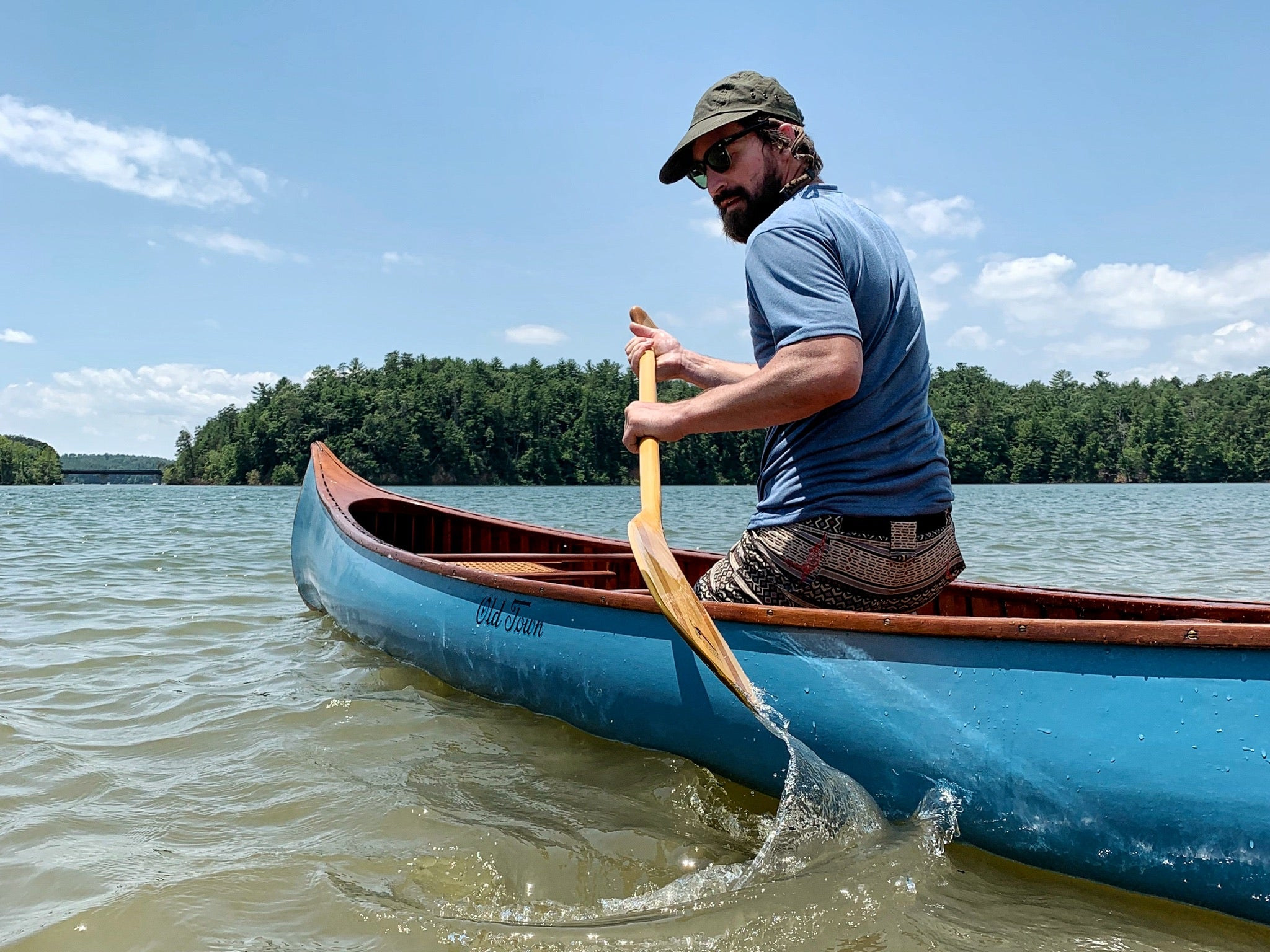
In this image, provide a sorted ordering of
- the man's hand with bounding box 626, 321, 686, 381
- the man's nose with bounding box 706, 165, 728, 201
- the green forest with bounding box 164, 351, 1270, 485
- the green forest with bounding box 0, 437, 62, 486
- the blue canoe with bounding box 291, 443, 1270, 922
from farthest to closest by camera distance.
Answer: the green forest with bounding box 0, 437, 62, 486, the green forest with bounding box 164, 351, 1270, 485, the man's hand with bounding box 626, 321, 686, 381, the man's nose with bounding box 706, 165, 728, 201, the blue canoe with bounding box 291, 443, 1270, 922

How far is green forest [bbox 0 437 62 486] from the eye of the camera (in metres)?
82.5

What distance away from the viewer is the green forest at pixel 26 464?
271 ft

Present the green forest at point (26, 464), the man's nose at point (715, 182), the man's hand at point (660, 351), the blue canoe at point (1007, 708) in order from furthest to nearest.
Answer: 1. the green forest at point (26, 464)
2. the man's hand at point (660, 351)
3. the man's nose at point (715, 182)
4. the blue canoe at point (1007, 708)

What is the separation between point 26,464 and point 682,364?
98536mm

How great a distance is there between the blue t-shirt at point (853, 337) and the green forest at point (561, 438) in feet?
231

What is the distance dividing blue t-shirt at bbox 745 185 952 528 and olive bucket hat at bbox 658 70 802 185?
0.85ft

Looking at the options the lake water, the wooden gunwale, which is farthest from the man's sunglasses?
the lake water

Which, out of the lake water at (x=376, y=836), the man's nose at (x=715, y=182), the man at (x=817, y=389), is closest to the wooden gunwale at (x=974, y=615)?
the man at (x=817, y=389)

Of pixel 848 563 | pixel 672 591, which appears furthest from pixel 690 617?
pixel 848 563

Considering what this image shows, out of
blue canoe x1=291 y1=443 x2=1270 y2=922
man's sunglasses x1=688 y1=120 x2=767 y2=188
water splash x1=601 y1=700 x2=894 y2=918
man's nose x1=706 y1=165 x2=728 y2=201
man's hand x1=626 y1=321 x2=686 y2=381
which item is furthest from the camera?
man's hand x1=626 y1=321 x2=686 y2=381

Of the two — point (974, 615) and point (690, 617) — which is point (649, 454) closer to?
point (690, 617)

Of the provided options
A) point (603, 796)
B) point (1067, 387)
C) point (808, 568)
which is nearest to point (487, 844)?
point (603, 796)

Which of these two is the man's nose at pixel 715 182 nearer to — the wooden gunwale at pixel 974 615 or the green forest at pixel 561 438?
the wooden gunwale at pixel 974 615

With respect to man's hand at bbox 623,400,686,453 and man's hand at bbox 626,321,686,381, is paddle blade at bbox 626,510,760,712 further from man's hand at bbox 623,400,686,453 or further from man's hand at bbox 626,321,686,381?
man's hand at bbox 626,321,686,381
